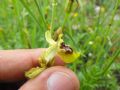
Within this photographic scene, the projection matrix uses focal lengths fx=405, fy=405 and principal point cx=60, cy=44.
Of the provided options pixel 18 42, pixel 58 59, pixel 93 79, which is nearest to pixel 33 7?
pixel 18 42

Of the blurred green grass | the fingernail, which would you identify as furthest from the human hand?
the blurred green grass

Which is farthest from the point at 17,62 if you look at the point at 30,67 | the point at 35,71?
the point at 35,71

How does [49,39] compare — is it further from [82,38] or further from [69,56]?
[82,38]

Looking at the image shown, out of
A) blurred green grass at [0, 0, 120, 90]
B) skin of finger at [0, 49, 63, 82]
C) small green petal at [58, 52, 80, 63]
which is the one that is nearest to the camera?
small green petal at [58, 52, 80, 63]

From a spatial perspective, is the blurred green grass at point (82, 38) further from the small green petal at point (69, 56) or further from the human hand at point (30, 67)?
the small green petal at point (69, 56)

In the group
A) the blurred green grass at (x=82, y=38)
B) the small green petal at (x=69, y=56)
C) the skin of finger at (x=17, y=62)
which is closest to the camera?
the small green petal at (x=69, y=56)

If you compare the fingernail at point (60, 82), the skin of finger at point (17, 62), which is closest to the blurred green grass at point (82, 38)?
the skin of finger at point (17, 62)

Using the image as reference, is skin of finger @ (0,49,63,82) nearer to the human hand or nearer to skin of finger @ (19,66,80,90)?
the human hand
